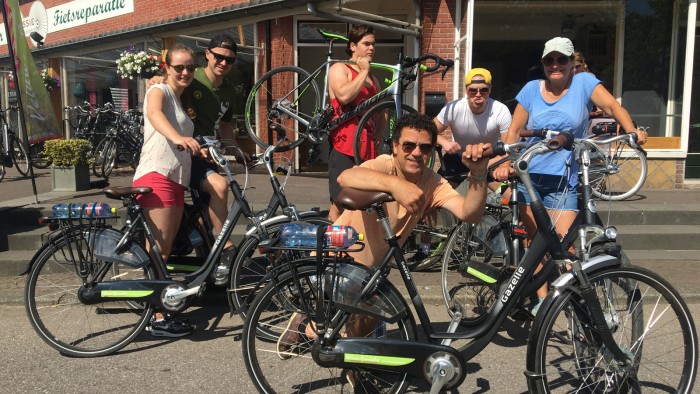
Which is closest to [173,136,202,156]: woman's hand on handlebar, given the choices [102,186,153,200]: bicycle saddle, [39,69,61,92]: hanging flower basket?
[102,186,153,200]: bicycle saddle

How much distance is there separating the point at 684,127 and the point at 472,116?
5863 millimetres

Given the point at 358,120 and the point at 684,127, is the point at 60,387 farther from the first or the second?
the point at 684,127

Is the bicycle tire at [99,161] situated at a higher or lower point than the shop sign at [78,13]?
lower

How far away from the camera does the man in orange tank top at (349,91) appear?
4.20m

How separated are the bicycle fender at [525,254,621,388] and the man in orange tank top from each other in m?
1.89

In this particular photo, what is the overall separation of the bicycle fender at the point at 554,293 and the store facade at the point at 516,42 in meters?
5.79

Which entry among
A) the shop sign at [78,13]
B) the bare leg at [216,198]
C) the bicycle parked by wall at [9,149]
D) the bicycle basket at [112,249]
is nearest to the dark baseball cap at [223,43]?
the bare leg at [216,198]

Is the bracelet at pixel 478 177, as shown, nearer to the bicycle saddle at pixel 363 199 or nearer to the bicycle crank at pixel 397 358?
the bicycle saddle at pixel 363 199

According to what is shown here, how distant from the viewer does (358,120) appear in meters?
4.48

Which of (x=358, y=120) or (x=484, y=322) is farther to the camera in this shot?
(x=358, y=120)

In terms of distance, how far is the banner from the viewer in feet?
22.0

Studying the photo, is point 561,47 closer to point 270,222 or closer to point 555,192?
point 555,192

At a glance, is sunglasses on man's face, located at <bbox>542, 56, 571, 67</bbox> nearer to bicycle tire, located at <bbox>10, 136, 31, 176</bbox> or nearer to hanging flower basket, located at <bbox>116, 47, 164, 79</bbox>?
hanging flower basket, located at <bbox>116, 47, 164, 79</bbox>

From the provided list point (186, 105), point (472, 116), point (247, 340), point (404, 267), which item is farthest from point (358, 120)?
point (247, 340)
